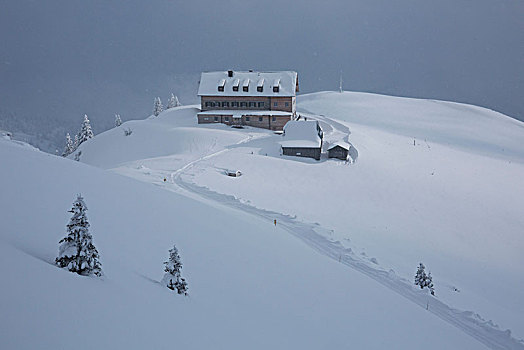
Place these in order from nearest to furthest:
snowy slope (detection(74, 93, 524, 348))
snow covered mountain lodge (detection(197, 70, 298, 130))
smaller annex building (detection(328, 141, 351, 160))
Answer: snowy slope (detection(74, 93, 524, 348)) → smaller annex building (detection(328, 141, 351, 160)) → snow covered mountain lodge (detection(197, 70, 298, 130))

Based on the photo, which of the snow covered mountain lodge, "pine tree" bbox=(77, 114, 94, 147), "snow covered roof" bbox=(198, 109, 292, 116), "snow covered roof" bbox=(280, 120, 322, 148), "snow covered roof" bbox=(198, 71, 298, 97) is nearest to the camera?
"snow covered roof" bbox=(280, 120, 322, 148)

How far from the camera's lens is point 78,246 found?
8852 mm

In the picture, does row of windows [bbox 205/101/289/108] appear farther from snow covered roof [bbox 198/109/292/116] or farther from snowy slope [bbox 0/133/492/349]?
snowy slope [bbox 0/133/492/349]

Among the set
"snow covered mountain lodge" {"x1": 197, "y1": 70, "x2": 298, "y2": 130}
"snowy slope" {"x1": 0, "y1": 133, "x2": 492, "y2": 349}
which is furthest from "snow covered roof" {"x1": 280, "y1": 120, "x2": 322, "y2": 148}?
"snowy slope" {"x1": 0, "y1": 133, "x2": 492, "y2": 349}

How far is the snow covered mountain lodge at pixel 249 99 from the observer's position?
62.2 meters

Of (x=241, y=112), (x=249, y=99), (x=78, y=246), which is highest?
(x=249, y=99)

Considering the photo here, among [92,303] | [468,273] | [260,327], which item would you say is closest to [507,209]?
[468,273]

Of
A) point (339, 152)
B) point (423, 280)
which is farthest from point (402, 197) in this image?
point (423, 280)

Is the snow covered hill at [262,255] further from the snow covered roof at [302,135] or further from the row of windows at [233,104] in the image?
the row of windows at [233,104]

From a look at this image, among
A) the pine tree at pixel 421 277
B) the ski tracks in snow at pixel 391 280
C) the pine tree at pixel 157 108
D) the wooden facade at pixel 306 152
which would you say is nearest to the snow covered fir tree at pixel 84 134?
the pine tree at pixel 157 108

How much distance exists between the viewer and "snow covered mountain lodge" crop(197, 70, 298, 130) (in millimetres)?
62219

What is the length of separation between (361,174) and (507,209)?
14.8m

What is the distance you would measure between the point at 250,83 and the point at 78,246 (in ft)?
193

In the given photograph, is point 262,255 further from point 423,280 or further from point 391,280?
point 423,280
